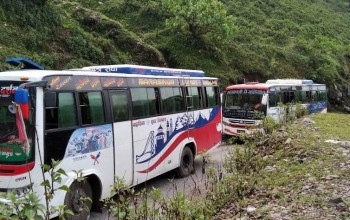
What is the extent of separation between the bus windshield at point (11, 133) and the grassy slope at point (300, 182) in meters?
2.85

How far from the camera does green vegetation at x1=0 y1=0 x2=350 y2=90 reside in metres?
16.8

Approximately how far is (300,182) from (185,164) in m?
4.63

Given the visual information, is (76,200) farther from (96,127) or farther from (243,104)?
(243,104)

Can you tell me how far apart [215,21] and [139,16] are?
650cm

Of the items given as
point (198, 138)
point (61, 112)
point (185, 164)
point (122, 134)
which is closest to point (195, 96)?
point (198, 138)

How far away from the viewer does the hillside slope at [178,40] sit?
16734 millimetres

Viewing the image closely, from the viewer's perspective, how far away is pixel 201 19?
23.4 m

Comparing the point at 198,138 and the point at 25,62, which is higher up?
the point at 25,62

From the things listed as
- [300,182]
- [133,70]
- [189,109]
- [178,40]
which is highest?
[178,40]

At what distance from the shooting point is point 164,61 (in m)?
22.7

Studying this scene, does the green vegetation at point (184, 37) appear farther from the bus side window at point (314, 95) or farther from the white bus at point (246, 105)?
the white bus at point (246, 105)

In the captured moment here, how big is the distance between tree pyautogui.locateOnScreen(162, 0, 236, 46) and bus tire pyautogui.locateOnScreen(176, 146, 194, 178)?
13.7 meters

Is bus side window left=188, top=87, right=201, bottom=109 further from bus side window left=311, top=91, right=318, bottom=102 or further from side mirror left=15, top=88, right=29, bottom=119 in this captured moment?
bus side window left=311, top=91, right=318, bottom=102

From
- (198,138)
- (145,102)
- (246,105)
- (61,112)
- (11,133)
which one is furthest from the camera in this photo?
(246,105)
